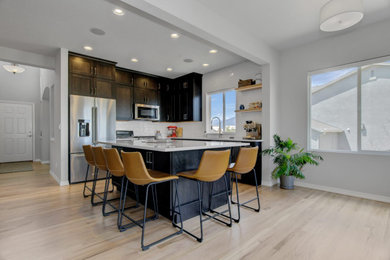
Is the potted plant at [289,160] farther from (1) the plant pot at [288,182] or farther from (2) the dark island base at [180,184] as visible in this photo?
(2) the dark island base at [180,184]

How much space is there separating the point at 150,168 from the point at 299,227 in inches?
74.4

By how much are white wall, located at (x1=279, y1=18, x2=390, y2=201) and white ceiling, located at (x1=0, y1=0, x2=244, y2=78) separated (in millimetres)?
1338

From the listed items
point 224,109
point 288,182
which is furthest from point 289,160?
point 224,109

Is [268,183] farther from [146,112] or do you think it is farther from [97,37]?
[97,37]

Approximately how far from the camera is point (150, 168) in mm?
2637

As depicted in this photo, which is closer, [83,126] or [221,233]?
[221,233]

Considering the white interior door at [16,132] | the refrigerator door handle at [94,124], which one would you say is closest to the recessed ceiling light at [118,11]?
the refrigerator door handle at [94,124]

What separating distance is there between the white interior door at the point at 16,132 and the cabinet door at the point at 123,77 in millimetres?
4500

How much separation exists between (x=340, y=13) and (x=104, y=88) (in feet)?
14.4

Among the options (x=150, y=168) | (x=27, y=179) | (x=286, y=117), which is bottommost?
(x=27, y=179)

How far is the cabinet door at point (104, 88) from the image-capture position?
454 cm

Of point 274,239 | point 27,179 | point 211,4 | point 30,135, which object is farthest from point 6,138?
point 274,239

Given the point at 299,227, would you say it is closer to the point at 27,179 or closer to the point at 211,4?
the point at 211,4

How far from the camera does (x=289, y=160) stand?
375cm
